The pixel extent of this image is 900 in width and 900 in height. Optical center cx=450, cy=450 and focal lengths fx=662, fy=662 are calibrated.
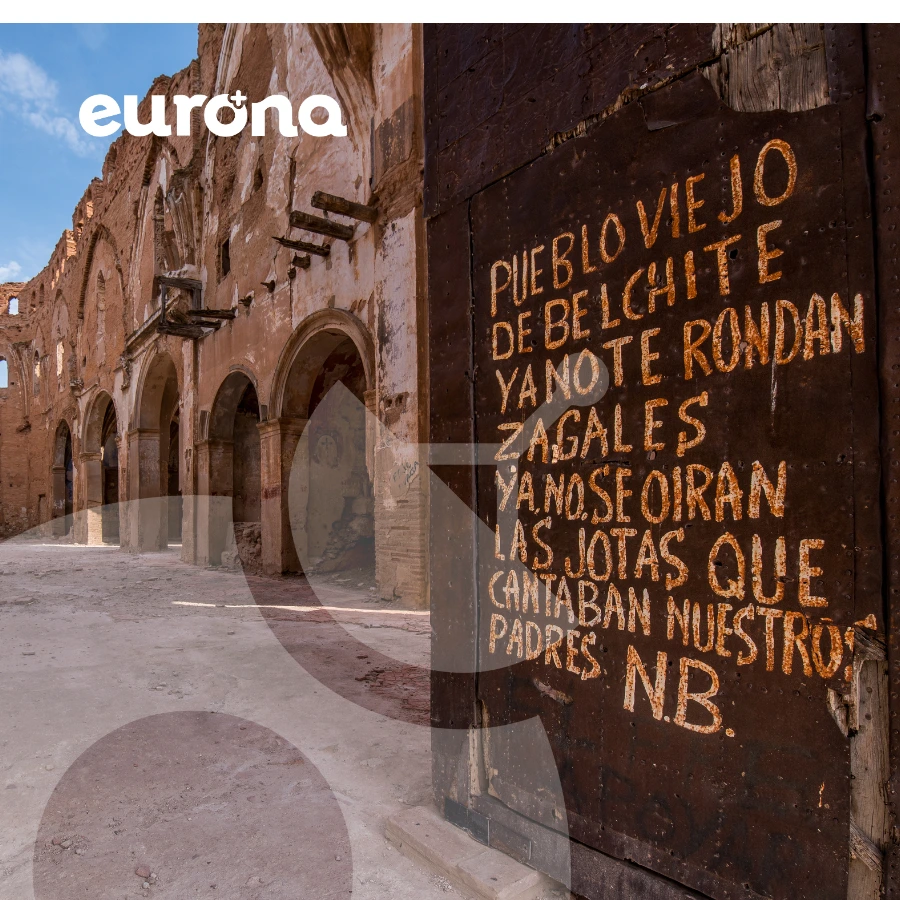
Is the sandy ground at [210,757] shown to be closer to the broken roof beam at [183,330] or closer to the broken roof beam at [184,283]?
the broken roof beam at [183,330]

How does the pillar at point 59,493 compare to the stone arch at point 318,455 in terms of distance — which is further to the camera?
the pillar at point 59,493

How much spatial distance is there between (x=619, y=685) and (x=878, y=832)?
720 mm

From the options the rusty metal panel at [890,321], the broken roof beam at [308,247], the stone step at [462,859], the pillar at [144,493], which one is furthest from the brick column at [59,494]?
the rusty metal panel at [890,321]

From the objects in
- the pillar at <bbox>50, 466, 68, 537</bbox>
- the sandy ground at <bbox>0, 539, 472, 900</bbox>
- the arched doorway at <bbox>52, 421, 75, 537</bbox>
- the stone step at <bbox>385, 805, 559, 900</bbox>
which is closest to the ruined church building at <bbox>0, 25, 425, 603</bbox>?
the arched doorway at <bbox>52, 421, 75, 537</bbox>

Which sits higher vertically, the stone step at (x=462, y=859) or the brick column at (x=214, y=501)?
the brick column at (x=214, y=501)

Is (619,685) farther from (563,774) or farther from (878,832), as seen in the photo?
(878,832)

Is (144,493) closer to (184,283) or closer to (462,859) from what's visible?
(184,283)

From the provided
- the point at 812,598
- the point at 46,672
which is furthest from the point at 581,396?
the point at 46,672

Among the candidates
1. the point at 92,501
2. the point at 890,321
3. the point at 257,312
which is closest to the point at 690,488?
the point at 890,321

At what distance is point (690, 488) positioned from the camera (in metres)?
1.91

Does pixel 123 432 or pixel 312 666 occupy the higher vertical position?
pixel 123 432

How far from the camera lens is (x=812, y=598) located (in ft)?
5.44

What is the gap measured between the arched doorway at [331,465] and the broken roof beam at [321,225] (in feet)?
6.09

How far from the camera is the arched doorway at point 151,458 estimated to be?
56.6 feet
